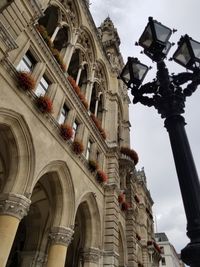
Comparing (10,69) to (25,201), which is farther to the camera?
(10,69)

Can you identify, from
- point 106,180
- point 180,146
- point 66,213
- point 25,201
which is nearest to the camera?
point 180,146

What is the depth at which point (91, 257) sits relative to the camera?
562 inches

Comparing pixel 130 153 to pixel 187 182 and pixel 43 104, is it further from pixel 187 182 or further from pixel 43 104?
pixel 187 182

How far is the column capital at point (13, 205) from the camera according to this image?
30.4 ft

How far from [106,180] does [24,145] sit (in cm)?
816

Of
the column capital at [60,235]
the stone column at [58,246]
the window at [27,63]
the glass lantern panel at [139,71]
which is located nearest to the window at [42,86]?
the window at [27,63]

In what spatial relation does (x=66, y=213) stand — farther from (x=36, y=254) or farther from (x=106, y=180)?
(x=106, y=180)

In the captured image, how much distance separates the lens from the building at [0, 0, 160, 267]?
10023 millimetres

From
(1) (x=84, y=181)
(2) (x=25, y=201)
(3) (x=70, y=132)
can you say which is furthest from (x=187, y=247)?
(1) (x=84, y=181)

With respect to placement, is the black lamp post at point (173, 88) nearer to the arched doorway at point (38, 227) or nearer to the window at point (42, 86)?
the window at point (42, 86)

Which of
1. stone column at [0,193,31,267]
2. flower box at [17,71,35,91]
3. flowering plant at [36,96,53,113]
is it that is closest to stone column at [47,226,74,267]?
stone column at [0,193,31,267]

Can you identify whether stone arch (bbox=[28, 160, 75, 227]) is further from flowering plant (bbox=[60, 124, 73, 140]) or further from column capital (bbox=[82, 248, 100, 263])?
column capital (bbox=[82, 248, 100, 263])

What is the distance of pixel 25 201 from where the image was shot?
384 inches

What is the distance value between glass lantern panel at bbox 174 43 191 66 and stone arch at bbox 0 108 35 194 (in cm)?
668
